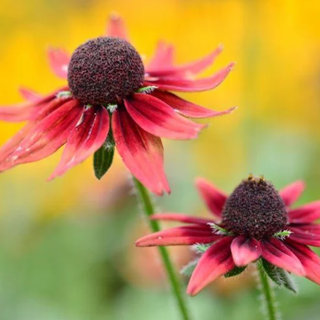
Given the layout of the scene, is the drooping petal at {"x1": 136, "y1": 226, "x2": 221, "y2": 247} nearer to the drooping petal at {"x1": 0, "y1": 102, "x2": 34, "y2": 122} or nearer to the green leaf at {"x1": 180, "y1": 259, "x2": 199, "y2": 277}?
the green leaf at {"x1": 180, "y1": 259, "x2": 199, "y2": 277}

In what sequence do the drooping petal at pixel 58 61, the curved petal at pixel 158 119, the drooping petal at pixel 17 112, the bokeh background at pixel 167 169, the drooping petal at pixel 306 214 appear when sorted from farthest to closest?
1. the bokeh background at pixel 167 169
2. the drooping petal at pixel 58 61
3. the drooping petal at pixel 17 112
4. the drooping petal at pixel 306 214
5. the curved petal at pixel 158 119

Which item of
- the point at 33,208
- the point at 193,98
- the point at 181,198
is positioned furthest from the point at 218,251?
the point at 193,98

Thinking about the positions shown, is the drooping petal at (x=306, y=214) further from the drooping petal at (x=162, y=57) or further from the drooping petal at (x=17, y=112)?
the drooping petal at (x=17, y=112)

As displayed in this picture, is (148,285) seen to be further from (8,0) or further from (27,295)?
(8,0)

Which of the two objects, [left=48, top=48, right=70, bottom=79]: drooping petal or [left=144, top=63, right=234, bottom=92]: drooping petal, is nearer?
[left=144, top=63, right=234, bottom=92]: drooping petal

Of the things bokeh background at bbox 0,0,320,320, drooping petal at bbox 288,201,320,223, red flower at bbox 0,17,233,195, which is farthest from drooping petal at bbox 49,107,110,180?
bokeh background at bbox 0,0,320,320

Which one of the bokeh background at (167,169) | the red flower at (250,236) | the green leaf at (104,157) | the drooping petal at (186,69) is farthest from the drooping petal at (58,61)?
the bokeh background at (167,169)

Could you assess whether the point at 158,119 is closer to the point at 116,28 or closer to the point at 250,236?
the point at 250,236
